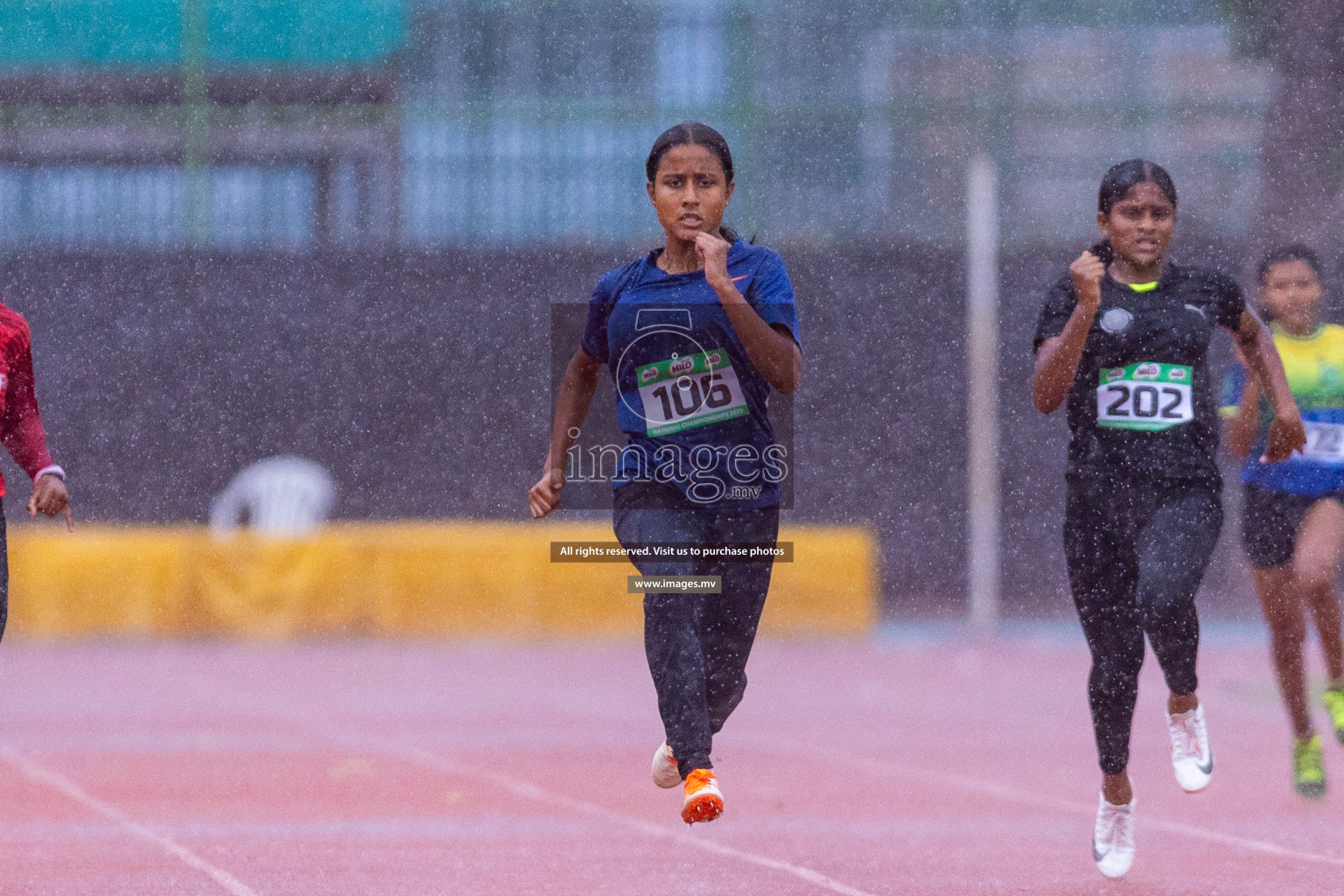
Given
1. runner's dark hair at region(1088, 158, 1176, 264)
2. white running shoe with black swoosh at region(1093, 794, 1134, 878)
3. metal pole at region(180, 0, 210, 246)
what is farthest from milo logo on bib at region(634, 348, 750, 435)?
metal pole at region(180, 0, 210, 246)

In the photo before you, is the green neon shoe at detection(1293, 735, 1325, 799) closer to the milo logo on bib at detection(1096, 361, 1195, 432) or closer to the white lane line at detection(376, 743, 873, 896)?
the white lane line at detection(376, 743, 873, 896)

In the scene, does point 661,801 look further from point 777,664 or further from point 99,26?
point 99,26

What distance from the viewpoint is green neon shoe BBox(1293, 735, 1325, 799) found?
7508 millimetres

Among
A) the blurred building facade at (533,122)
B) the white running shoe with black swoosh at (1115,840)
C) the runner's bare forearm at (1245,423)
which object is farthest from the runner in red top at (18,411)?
the blurred building facade at (533,122)

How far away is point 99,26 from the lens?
57.8 ft

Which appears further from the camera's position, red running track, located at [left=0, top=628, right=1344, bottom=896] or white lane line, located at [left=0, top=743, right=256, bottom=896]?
red running track, located at [left=0, top=628, right=1344, bottom=896]

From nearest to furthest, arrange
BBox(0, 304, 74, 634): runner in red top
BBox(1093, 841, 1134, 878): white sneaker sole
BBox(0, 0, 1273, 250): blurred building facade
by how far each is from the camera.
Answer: BBox(0, 304, 74, 634): runner in red top, BBox(1093, 841, 1134, 878): white sneaker sole, BBox(0, 0, 1273, 250): blurred building facade

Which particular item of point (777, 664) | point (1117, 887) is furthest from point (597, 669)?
point (1117, 887)

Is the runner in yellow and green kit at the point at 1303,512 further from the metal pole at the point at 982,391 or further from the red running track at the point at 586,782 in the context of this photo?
the metal pole at the point at 982,391

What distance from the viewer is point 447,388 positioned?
17234 mm

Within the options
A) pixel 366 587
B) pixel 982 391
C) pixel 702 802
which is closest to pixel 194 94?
pixel 366 587

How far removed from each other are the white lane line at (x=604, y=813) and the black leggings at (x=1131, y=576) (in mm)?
940

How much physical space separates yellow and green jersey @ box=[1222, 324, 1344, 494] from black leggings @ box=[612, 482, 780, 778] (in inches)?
131

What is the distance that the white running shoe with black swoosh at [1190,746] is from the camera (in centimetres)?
582
